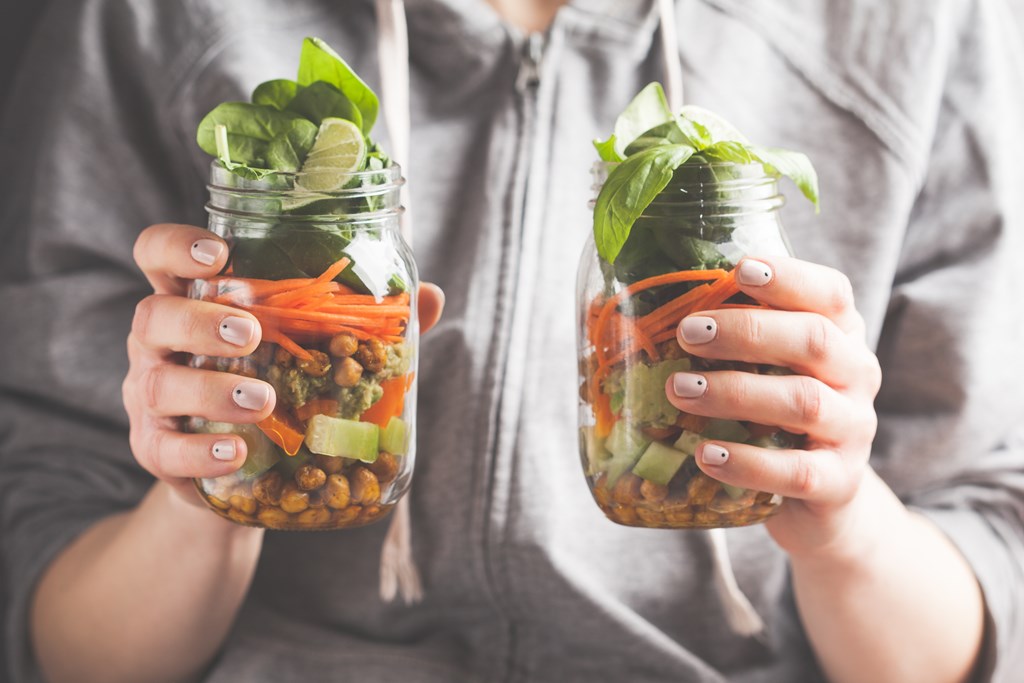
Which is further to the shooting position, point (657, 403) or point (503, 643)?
point (503, 643)

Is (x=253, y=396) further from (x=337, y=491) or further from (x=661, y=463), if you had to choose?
(x=661, y=463)

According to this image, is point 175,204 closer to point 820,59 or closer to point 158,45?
point 158,45

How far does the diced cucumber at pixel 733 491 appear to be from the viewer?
0.65 m

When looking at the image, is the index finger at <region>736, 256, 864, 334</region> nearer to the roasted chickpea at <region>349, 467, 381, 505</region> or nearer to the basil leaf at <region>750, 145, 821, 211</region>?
the basil leaf at <region>750, 145, 821, 211</region>

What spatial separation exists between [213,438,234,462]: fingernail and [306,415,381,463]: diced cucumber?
0.17ft

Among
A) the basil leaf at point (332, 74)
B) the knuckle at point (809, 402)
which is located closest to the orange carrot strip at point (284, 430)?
the basil leaf at point (332, 74)

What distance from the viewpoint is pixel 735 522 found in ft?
2.21

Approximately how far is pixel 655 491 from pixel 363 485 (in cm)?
19

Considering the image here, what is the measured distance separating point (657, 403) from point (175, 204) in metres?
0.64

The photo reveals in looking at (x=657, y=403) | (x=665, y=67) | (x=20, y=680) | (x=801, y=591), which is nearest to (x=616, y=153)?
(x=657, y=403)

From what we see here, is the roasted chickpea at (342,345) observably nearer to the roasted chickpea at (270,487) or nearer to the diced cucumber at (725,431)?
the roasted chickpea at (270,487)

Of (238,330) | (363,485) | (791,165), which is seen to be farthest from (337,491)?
(791,165)

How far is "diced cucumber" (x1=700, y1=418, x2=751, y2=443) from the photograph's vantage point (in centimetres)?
63

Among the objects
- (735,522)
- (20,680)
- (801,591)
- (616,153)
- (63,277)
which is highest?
(616,153)
